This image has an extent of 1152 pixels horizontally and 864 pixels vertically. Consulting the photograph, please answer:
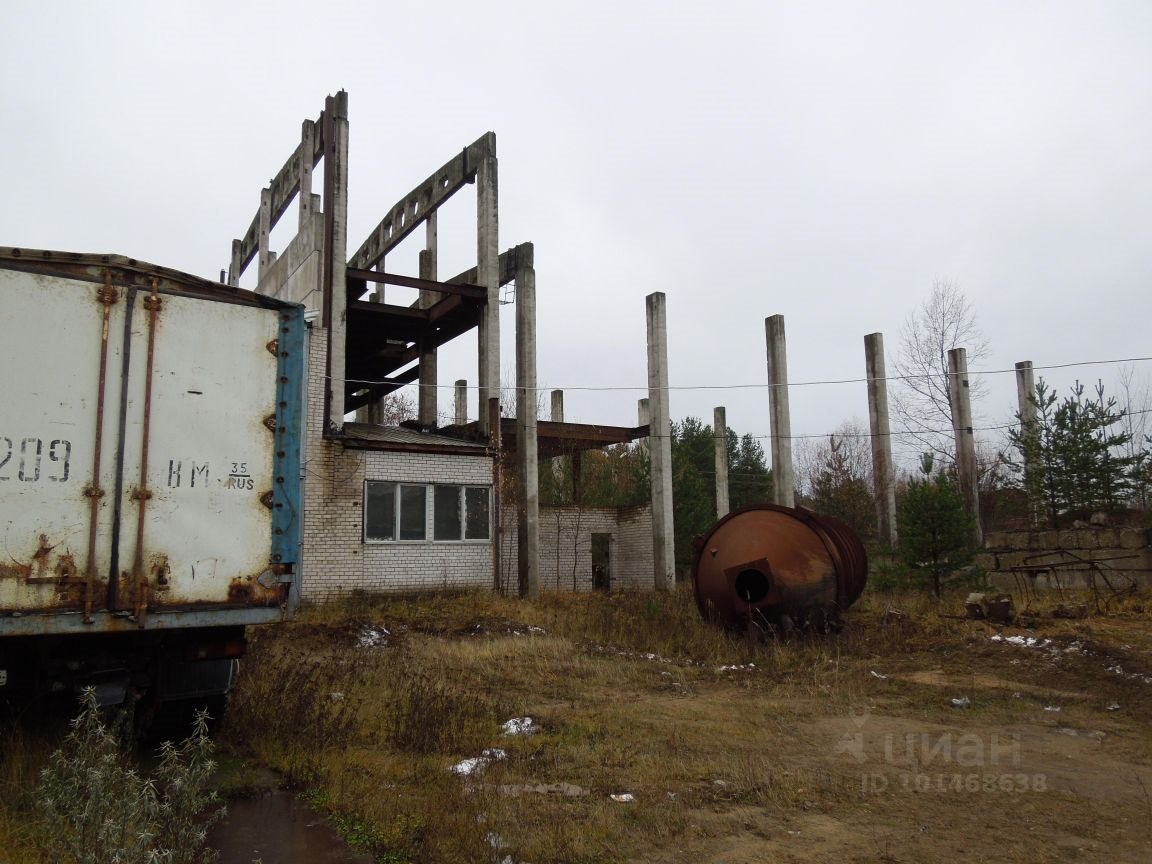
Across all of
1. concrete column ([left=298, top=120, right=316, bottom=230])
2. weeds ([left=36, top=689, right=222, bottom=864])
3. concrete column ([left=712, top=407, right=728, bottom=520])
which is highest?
concrete column ([left=298, top=120, right=316, bottom=230])

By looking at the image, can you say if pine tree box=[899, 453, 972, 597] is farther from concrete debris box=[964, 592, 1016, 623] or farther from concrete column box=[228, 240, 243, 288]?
concrete column box=[228, 240, 243, 288]

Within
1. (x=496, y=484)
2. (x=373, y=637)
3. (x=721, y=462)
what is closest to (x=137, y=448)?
(x=373, y=637)

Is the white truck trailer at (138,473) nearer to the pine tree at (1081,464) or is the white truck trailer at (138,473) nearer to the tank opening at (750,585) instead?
the tank opening at (750,585)

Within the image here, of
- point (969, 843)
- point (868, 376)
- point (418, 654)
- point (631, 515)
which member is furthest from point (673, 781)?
point (868, 376)

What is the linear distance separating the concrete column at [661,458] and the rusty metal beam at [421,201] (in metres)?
5.64

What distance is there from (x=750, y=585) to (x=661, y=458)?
30.3 ft

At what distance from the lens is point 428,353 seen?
853 inches

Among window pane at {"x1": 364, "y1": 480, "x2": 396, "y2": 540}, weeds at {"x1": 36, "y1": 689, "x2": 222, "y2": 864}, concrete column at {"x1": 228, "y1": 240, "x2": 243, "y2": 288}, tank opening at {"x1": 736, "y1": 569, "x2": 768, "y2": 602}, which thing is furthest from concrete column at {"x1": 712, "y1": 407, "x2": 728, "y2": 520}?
weeds at {"x1": 36, "y1": 689, "x2": 222, "y2": 864}

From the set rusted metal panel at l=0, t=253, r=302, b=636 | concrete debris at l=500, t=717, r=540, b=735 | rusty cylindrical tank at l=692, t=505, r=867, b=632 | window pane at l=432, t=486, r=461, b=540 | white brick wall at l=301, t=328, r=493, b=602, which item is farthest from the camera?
window pane at l=432, t=486, r=461, b=540

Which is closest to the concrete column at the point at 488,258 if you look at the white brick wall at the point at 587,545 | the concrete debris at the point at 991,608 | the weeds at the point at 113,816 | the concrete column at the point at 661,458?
the concrete column at the point at 661,458

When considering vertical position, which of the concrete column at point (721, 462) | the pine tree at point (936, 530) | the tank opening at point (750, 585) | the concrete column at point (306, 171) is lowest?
the tank opening at point (750, 585)

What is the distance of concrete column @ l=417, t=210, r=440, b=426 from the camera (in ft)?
68.6

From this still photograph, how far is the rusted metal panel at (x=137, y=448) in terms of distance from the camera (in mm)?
4828

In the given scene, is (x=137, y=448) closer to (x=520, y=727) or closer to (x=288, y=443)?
(x=288, y=443)
